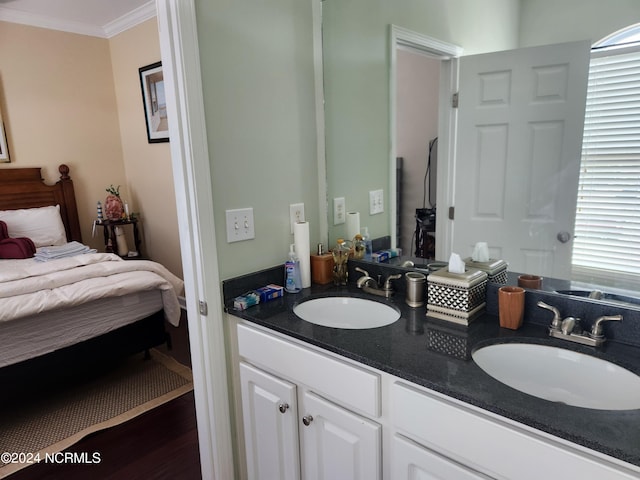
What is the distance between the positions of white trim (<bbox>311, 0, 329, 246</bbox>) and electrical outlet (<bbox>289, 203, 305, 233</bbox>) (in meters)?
0.11

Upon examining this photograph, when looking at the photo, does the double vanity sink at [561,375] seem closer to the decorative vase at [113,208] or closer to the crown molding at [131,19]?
the crown molding at [131,19]

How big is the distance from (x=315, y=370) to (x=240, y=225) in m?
0.59

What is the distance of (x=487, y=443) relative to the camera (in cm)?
92

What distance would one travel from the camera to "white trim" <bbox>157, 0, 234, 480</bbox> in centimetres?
130

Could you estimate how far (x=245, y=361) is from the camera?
155 cm

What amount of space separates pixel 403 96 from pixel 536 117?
560 millimetres

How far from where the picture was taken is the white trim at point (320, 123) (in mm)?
1703

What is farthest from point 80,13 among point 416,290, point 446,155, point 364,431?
point 364,431

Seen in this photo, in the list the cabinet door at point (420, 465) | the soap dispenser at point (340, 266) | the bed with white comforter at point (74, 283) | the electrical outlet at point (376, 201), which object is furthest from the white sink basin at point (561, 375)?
the bed with white comforter at point (74, 283)

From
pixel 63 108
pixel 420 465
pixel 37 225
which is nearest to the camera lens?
pixel 420 465

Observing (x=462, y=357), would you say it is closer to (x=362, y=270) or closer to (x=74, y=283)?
(x=362, y=270)

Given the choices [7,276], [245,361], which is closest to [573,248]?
[245,361]

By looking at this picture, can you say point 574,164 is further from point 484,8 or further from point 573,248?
point 484,8

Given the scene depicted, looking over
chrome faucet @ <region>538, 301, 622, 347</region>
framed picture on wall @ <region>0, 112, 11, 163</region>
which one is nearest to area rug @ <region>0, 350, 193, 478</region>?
chrome faucet @ <region>538, 301, 622, 347</region>
